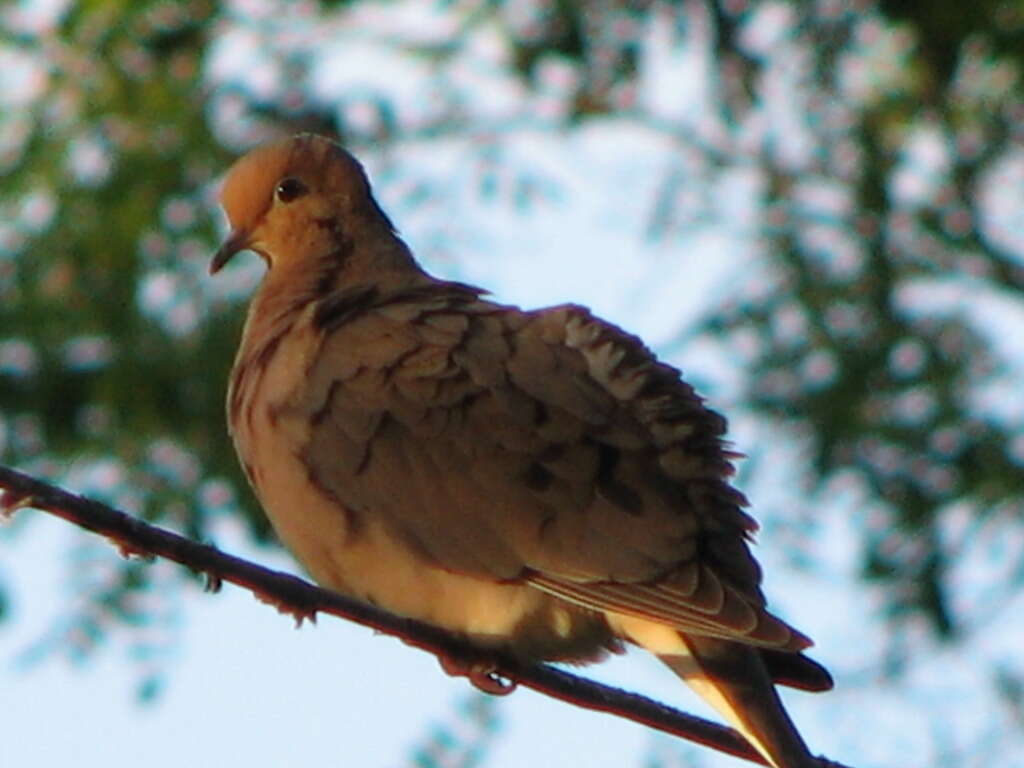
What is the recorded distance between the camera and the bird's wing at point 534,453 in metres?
4.02

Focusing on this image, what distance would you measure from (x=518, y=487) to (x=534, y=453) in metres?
0.06

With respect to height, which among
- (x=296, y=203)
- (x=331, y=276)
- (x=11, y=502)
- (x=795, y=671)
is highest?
(x=296, y=203)

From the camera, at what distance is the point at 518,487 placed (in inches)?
164

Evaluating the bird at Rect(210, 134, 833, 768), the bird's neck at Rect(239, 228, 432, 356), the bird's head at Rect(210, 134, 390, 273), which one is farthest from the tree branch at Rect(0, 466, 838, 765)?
the bird's head at Rect(210, 134, 390, 273)

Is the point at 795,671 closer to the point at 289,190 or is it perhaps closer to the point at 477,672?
the point at 477,672

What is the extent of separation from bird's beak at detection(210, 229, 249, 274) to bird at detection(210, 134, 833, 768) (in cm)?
53

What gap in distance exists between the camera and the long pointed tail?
12.2 ft

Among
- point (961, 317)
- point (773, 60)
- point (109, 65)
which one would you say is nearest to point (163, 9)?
point (109, 65)

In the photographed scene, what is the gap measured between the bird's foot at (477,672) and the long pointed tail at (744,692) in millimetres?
272

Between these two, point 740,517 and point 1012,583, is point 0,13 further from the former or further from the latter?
point 740,517

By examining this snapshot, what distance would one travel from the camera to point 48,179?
9.16m

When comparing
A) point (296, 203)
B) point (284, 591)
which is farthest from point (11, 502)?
point (296, 203)

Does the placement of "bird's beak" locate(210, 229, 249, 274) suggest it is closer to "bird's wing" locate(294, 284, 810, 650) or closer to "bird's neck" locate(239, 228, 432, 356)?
"bird's neck" locate(239, 228, 432, 356)

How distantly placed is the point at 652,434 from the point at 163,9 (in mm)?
5937
